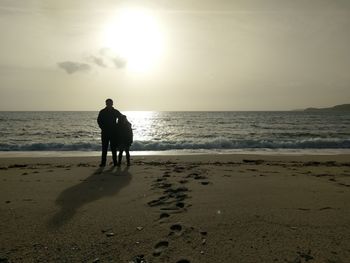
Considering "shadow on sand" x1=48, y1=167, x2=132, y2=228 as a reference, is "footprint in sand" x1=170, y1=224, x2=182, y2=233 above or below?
above

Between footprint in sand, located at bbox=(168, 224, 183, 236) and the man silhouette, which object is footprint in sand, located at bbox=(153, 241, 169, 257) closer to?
footprint in sand, located at bbox=(168, 224, 183, 236)

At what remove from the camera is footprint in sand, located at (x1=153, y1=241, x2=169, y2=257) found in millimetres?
3453

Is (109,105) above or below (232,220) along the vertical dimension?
above

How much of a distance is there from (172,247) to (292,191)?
3.64 meters

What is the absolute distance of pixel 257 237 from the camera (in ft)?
12.7

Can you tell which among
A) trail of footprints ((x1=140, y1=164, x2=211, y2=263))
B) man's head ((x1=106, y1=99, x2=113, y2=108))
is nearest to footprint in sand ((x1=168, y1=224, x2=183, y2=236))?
trail of footprints ((x1=140, y1=164, x2=211, y2=263))

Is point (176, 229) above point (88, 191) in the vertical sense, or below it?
above

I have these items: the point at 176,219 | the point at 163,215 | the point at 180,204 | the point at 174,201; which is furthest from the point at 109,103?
the point at 176,219

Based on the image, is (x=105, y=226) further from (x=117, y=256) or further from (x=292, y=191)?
(x=292, y=191)

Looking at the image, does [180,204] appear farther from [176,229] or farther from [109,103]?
[109,103]

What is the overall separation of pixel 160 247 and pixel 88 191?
3333mm

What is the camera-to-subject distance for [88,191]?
21.4 feet

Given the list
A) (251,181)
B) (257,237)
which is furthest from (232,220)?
(251,181)

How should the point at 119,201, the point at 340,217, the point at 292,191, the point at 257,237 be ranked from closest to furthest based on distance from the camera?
the point at 257,237 → the point at 340,217 → the point at 119,201 → the point at 292,191
